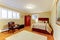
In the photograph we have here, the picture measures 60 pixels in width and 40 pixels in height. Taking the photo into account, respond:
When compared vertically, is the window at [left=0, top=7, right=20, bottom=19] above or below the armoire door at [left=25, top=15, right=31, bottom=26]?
above

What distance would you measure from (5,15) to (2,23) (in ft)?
2.81

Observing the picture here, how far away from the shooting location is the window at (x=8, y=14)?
6.47m

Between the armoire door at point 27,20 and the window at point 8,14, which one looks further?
the armoire door at point 27,20

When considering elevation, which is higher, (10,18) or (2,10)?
(2,10)

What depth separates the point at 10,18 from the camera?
7.43 m

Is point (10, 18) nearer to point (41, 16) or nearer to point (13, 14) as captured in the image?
point (13, 14)

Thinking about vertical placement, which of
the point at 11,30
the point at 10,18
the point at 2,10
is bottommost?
the point at 11,30

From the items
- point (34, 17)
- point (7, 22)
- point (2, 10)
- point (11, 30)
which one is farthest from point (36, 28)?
point (34, 17)

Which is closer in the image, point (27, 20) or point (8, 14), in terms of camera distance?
point (8, 14)

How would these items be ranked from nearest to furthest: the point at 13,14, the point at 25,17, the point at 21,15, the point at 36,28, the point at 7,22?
the point at 36,28, the point at 7,22, the point at 13,14, the point at 21,15, the point at 25,17

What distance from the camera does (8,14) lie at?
23.7ft

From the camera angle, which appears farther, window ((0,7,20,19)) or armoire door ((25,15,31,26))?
armoire door ((25,15,31,26))

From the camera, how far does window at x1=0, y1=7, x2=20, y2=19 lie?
6.47 metres

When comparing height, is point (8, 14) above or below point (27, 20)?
above
